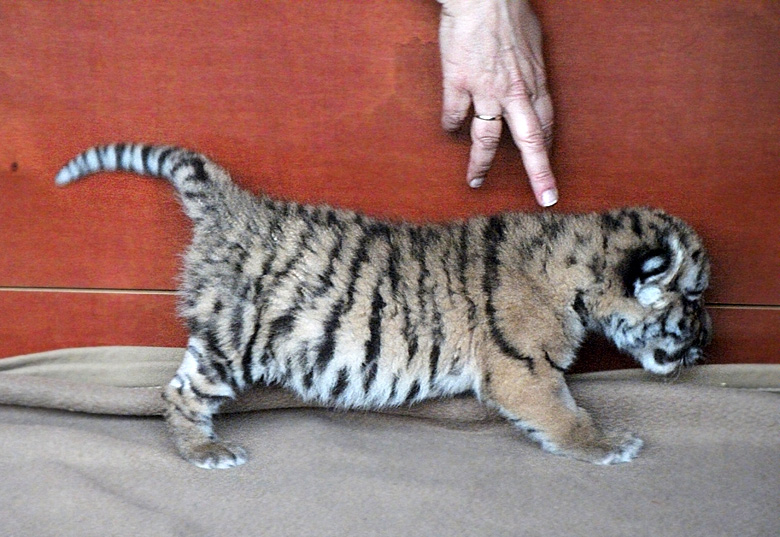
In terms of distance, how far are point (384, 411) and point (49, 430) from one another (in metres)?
0.91

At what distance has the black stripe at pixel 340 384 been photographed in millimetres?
2322

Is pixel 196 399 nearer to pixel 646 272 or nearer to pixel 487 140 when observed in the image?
pixel 487 140

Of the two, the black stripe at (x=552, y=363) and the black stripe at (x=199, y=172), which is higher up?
Result: the black stripe at (x=199, y=172)

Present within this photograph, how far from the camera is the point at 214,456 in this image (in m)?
2.17

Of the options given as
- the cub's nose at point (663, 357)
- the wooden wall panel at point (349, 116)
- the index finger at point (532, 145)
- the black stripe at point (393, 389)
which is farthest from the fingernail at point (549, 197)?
the black stripe at point (393, 389)

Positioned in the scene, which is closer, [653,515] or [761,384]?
[653,515]

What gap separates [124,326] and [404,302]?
35.5 inches

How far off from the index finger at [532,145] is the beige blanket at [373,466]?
0.59 metres

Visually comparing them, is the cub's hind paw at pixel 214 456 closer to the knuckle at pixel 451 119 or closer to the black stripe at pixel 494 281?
the black stripe at pixel 494 281

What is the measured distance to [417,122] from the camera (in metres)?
2.43

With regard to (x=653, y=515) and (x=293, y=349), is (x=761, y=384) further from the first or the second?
(x=293, y=349)

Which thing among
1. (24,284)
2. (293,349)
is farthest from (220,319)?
(24,284)

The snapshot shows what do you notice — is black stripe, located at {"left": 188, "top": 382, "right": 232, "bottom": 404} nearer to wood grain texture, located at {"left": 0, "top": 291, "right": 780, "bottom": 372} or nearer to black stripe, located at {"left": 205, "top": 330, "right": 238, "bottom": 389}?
black stripe, located at {"left": 205, "top": 330, "right": 238, "bottom": 389}

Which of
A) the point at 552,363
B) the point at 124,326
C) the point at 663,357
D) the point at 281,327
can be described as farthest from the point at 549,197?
the point at 124,326
